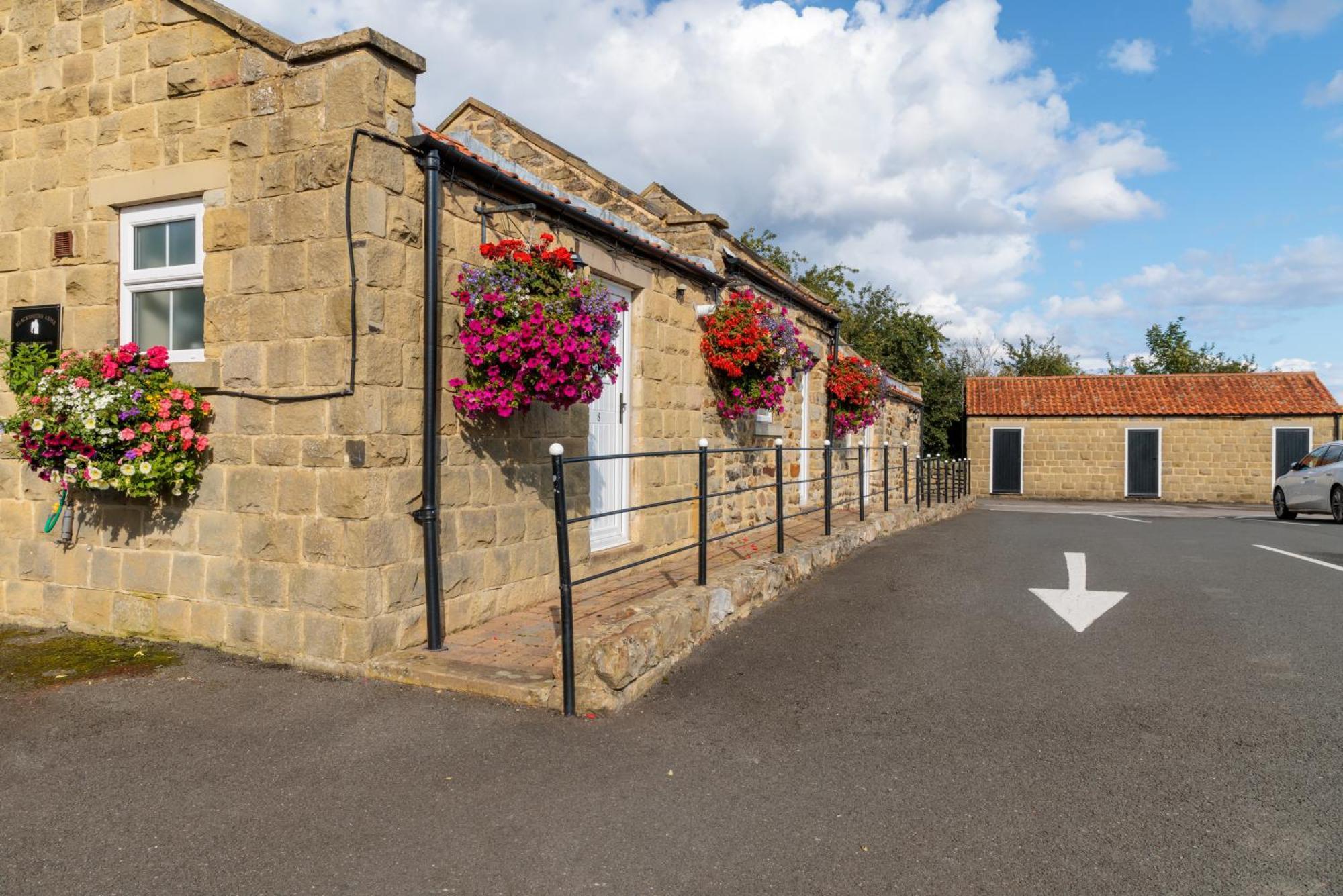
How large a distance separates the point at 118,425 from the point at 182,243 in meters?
1.25

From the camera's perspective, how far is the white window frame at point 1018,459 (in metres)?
27.0

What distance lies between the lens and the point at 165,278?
5480 mm

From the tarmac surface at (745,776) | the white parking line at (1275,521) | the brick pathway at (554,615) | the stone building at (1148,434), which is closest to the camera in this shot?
the tarmac surface at (745,776)

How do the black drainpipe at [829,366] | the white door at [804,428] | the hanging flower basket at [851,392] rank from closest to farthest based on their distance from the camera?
the white door at [804,428]
the hanging flower basket at [851,392]
the black drainpipe at [829,366]

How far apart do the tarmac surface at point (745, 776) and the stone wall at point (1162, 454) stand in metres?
22.3

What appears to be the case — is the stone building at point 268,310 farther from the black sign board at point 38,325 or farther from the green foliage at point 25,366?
the green foliage at point 25,366

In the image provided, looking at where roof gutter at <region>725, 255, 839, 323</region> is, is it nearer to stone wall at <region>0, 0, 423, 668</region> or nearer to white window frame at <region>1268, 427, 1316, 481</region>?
stone wall at <region>0, 0, 423, 668</region>

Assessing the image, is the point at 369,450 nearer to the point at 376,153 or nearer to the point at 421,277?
the point at 421,277

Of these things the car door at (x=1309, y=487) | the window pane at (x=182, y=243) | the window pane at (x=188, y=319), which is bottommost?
the car door at (x=1309, y=487)

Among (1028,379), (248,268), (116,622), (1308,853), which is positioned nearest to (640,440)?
(248,268)

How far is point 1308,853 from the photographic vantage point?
2.89 m

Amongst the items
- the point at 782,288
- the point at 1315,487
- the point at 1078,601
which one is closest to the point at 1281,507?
the point at 1315,487

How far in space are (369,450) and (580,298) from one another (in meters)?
1.55

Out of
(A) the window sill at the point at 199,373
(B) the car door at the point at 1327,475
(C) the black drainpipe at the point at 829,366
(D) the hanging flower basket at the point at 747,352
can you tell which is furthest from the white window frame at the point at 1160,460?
(A) the window sill at the point at 199,373
